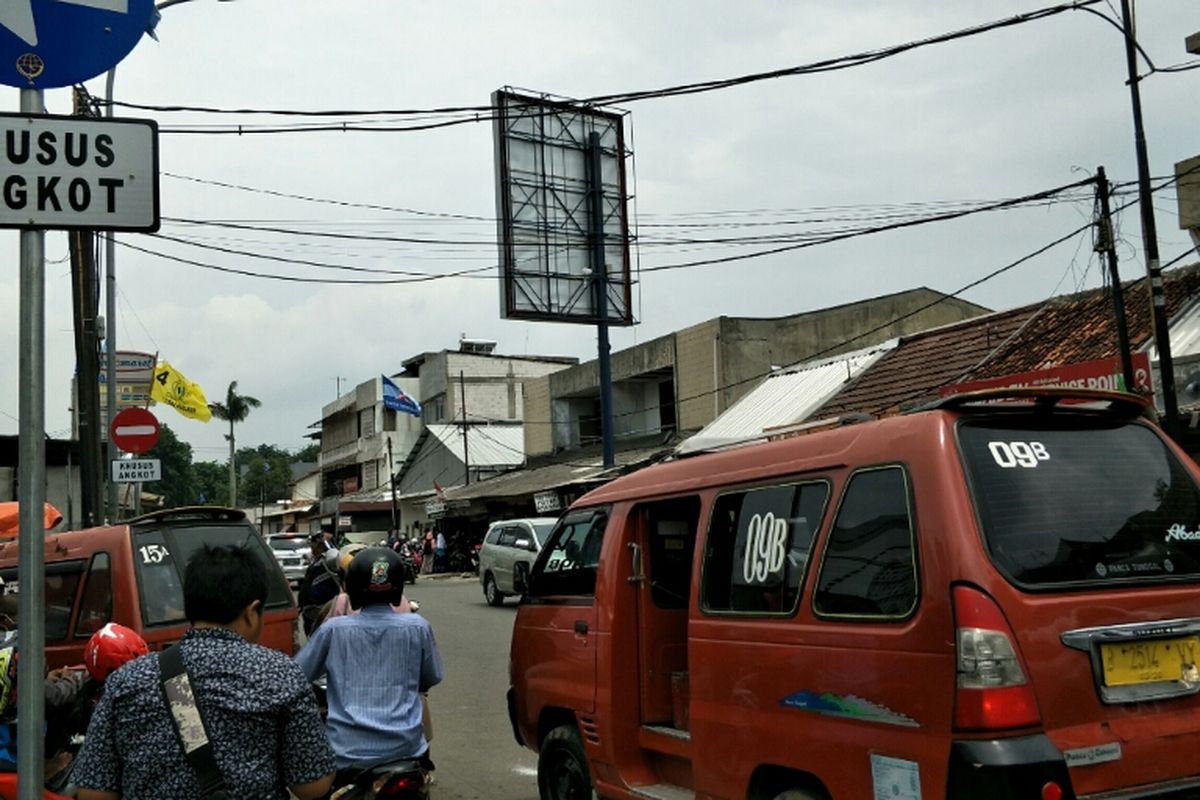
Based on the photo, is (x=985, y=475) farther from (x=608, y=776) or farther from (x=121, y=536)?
(x=121, y=536)

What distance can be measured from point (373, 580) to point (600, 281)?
23030mm

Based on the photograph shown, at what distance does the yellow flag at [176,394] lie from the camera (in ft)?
86.5

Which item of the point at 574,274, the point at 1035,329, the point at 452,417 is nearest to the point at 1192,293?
the point at 1035,329

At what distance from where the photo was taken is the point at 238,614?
283 cm

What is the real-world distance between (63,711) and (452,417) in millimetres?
48604

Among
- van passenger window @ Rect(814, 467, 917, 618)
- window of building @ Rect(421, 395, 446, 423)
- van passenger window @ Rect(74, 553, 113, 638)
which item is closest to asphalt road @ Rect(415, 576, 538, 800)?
van passenger window @ Rect(74, 553, 113, 638)

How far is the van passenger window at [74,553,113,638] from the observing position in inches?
312

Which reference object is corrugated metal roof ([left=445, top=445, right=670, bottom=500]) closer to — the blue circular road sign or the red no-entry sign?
the red no-entry sign

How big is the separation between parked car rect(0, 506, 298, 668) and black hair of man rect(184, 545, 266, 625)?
4906 millimetres

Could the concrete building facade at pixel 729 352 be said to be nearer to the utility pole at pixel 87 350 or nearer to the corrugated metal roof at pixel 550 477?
the corrugated metal roof at pixel 550 477

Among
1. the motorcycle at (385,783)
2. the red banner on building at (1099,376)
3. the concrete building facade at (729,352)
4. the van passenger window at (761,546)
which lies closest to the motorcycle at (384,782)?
the motorcycle at (385,783)

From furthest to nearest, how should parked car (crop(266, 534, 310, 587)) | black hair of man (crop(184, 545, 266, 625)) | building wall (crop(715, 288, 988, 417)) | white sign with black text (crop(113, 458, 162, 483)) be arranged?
parked car (crop(266, 534, 310, 587)) → building wall (crop(715, 288, 988, 417)) → white sign with black text (crop(113, 458, 162, 483)) → black hair of man (crop(184, 545, 266, 625))

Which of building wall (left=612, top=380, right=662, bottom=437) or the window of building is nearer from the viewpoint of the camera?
building wall (left=612, top=380, right=662, bottom=437)

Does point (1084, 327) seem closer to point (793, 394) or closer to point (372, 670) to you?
point (793, 394)
